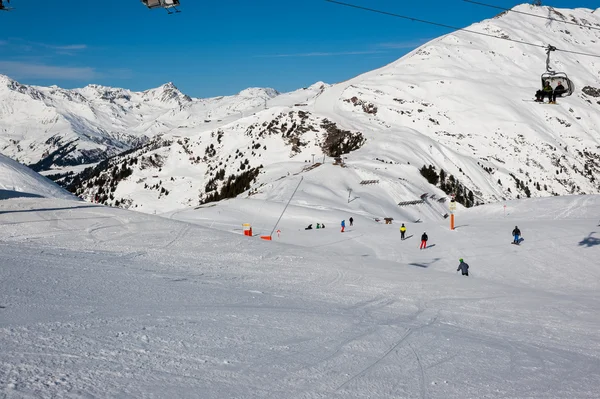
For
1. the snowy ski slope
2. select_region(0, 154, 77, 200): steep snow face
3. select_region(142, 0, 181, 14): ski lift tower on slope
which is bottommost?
the snowy ski slope

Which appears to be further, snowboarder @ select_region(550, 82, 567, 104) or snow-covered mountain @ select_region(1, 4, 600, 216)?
snow-covered mountain @ select_region(1, 4, 600, 216)

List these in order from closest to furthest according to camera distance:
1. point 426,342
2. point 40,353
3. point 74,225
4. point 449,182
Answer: point 40,353 < point 426,342 < point 74,225 < point 449,182

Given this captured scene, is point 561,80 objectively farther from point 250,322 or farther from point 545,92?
point 250,322

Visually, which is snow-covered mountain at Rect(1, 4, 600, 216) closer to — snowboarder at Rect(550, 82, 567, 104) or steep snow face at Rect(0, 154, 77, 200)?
steep snow face at Rect(0, 154, 77, 200)

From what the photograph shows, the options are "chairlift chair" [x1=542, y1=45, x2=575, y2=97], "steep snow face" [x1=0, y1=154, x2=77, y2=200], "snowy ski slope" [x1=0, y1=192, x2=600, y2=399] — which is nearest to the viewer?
"snowy ski slope" [x1=0, y1=192, x2=600, y2=399]

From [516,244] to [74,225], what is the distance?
27.7 metres

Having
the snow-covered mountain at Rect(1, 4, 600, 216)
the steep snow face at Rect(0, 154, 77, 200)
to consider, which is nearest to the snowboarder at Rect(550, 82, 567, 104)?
the steep snow face at Rect(0, 154, 77, 200)

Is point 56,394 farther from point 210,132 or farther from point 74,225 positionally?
point 210,132

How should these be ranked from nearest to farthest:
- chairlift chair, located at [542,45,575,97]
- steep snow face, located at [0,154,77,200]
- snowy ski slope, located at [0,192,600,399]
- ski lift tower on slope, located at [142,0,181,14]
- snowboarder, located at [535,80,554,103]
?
snowy ski slope, located at [0,192,600,399]
ski lift tower on slope, located at [142,0,181,14]
chairlift chair, located at [542,45,575,97]
snowboarder, located at [535,80,554,103]
steep snow face, located at [0,154,77,200]

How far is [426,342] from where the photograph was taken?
10266 millimetres

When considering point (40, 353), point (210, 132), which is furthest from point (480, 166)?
point (40, 353)

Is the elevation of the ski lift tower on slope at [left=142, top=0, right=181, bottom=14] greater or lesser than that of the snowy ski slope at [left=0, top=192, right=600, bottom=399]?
greater

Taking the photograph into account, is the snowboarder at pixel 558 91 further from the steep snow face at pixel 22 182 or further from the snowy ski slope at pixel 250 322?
the steep snow face at pixel 22 182

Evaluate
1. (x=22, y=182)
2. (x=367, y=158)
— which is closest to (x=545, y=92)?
(x=22, y=182)
